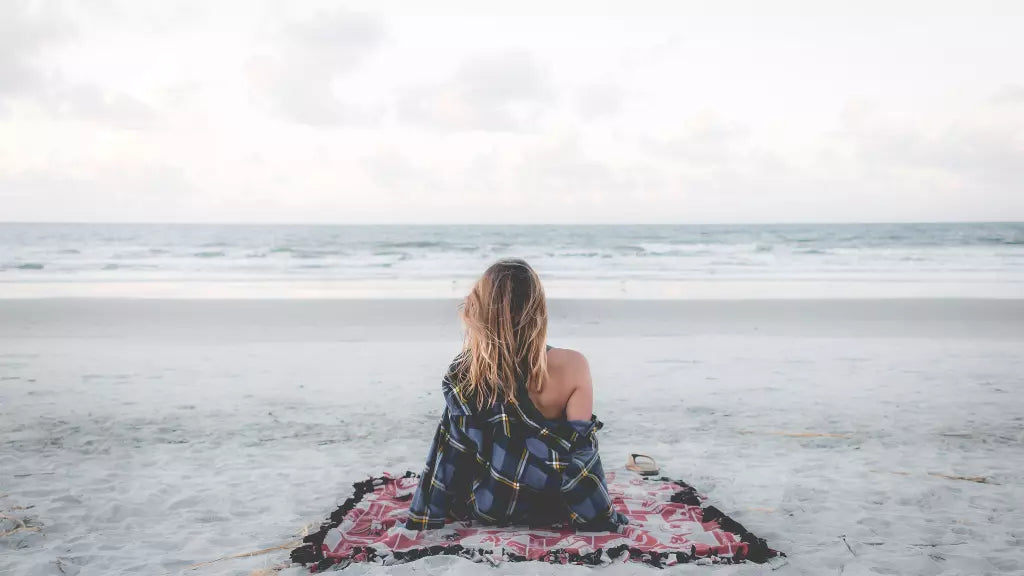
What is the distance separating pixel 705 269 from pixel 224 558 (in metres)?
20.8

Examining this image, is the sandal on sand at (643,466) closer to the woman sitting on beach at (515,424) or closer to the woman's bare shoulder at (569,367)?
the woman sitting on beach at (515,424)

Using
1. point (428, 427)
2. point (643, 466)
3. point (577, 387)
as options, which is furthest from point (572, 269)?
point (577, 387)

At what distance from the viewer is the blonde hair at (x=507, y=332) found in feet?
10.7

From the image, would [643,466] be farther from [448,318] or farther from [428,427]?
[448,318]

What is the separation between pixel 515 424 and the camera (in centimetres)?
332

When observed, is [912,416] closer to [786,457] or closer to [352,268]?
[786,457]

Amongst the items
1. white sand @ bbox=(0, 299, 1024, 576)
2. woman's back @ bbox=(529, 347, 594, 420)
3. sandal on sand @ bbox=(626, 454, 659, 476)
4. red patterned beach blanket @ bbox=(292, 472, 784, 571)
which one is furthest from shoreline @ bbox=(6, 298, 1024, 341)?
woman's back @ bbox=(529, 347, 594, 420)

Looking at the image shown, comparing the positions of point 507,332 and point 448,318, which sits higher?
point 507,332

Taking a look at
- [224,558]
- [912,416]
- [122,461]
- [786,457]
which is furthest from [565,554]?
[912,416]

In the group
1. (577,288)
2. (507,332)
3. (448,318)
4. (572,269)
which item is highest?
(507,332)

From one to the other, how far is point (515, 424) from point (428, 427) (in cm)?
243

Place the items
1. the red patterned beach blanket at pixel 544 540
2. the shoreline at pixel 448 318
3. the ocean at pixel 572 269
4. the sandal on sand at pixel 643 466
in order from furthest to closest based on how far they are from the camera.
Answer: the ocean at pixel 572 269
the shoreline at pixel 448 318
the sandal on sand at pixel 643 466
the red patterned beach blanket at pixel 544 540

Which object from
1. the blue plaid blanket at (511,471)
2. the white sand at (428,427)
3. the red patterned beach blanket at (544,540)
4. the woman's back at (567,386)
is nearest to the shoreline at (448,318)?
the white sand at (428,427)

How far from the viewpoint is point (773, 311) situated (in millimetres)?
11945
